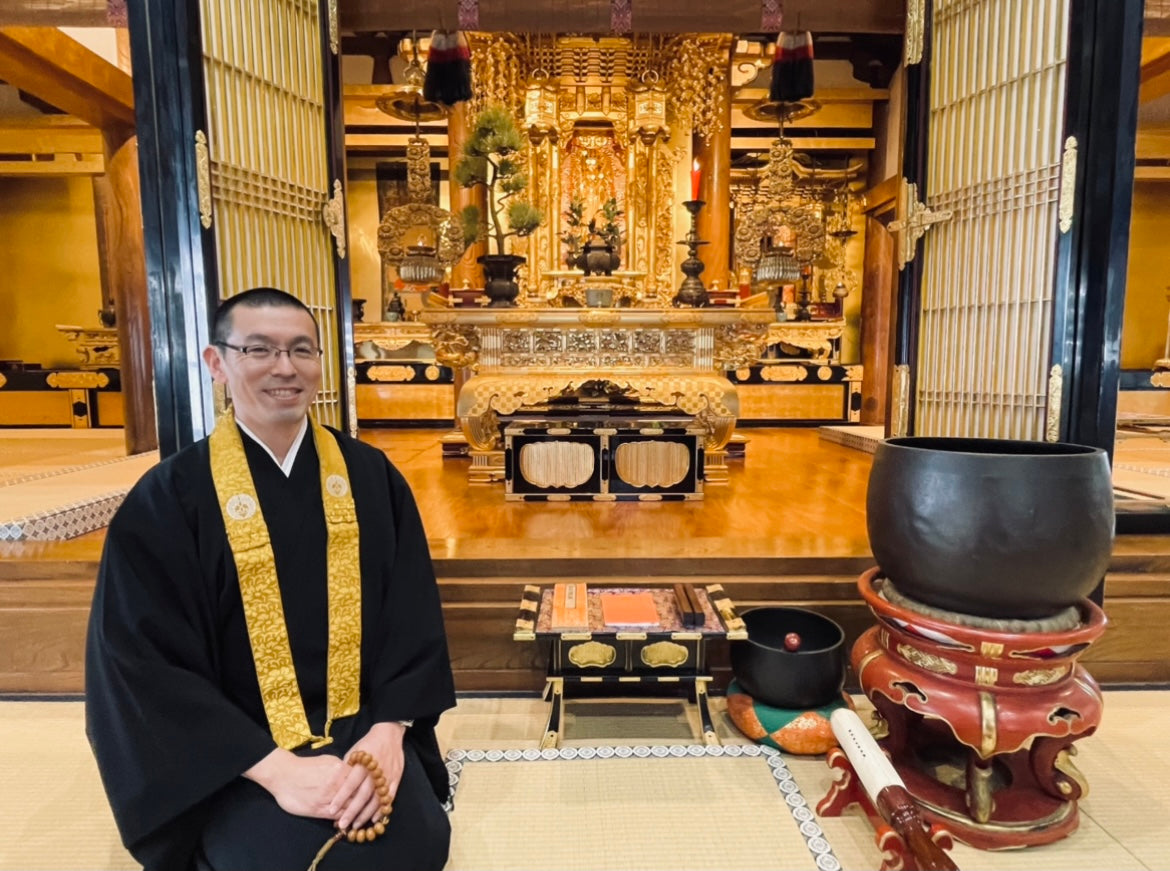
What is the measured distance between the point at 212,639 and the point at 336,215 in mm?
2352

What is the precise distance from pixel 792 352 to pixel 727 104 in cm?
292

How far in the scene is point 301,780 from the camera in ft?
4.20

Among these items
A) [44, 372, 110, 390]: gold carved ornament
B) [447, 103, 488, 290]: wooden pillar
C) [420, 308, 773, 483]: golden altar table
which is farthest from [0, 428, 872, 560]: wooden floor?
[44, 372, 110, 390]: gold carved ornament

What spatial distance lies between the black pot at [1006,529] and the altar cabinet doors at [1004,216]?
3.95 feet

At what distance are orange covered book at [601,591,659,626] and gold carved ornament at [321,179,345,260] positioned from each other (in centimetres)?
213

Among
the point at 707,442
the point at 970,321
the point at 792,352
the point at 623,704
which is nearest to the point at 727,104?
the point at 792,352

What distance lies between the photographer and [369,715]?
1.52 m

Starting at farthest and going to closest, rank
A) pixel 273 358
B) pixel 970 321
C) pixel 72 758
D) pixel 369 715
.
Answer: pixel 970 321 → pixel 72 758 → pixel 369 715 → pixel 273 358

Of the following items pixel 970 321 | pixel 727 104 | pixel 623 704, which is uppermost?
pixel 727 104

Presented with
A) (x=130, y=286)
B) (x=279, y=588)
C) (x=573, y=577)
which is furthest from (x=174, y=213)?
(x=130, y=286)

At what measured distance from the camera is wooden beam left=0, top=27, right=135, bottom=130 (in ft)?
13.4

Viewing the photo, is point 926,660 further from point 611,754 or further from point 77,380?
point 77,380

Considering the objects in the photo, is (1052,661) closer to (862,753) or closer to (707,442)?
(862,753)

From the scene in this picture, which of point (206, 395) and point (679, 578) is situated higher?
point (206, 395)
